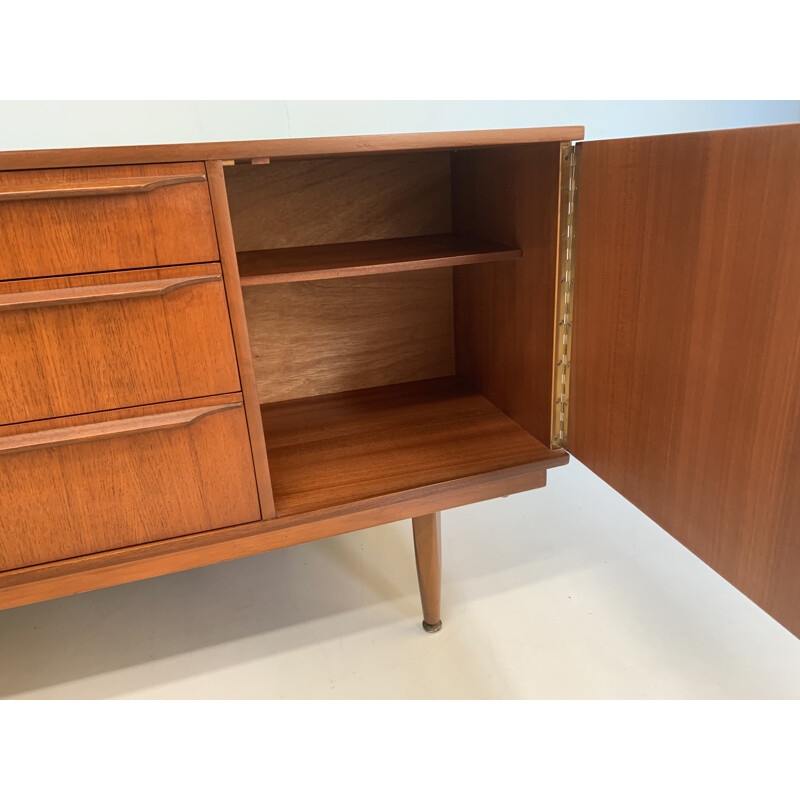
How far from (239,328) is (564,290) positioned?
1.66 feet

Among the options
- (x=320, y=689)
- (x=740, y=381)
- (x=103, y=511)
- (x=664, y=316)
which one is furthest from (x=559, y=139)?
(x=320, y=689)

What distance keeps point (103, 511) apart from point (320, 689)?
1.51ft

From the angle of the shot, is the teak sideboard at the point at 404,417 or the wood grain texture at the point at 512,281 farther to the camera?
the wood grain texture at the point at 512,281

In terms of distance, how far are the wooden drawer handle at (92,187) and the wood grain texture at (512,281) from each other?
518 millimetres

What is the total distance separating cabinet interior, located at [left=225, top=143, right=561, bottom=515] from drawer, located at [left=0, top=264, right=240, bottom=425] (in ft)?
0.40

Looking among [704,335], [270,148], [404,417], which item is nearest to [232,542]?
[404,417]

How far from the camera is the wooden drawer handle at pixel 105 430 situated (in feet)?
2.69

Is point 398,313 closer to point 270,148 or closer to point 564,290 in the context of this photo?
point 564,290

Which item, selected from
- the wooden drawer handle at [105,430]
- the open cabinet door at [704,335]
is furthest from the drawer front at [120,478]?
the open cabinet door at [704,335]

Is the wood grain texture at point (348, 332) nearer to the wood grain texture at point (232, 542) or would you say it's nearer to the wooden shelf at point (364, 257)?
the wooden shelf at point (364, 257)

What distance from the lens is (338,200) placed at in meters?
1.29

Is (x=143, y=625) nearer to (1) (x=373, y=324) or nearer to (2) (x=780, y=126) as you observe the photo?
(1) (x=373, y=324)

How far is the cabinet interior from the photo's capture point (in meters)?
1.05

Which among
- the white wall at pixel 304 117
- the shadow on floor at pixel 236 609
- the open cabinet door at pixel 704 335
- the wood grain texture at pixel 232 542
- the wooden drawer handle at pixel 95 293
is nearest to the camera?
the open cabinet door at pixel 704 335
